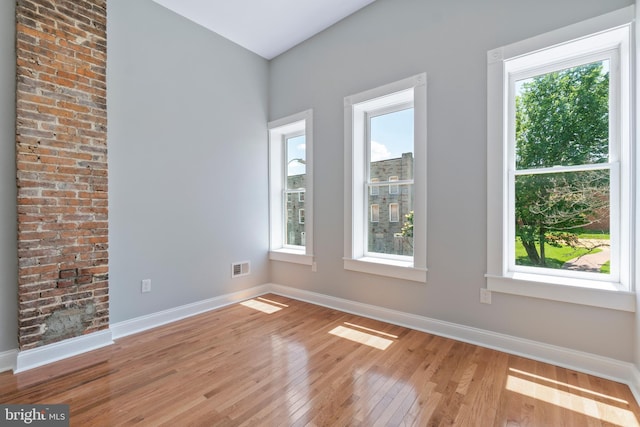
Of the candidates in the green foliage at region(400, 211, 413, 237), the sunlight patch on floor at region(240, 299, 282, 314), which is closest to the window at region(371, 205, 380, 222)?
the green foliage at region(400, 211, 413, 237)

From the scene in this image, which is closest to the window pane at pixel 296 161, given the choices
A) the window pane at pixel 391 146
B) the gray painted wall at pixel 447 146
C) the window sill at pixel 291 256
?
the gray painted wall at pixel 447 146

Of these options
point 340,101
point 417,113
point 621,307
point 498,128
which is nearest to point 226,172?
point 340,101

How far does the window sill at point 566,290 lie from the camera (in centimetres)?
198

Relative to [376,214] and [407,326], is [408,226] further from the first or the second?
[407,326]

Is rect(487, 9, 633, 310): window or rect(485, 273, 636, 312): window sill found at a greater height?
rect(487, 9, 633, 310): window

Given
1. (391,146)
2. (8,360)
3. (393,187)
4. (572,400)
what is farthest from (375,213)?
(8,360)

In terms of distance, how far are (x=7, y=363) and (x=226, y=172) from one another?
2.51 meters

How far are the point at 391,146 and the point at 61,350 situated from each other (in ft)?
11.7

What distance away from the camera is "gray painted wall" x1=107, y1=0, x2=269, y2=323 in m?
2.78

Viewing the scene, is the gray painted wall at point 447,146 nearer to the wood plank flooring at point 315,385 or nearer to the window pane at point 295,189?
the wood plank flooring at point 315,385

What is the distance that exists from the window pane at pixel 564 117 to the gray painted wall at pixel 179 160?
10.0ft

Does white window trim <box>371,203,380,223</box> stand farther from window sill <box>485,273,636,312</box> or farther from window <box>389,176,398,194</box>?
window sill <box>485,273,636,312</box>

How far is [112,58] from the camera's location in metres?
2.71

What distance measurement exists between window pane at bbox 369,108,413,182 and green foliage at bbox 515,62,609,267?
989 mm
